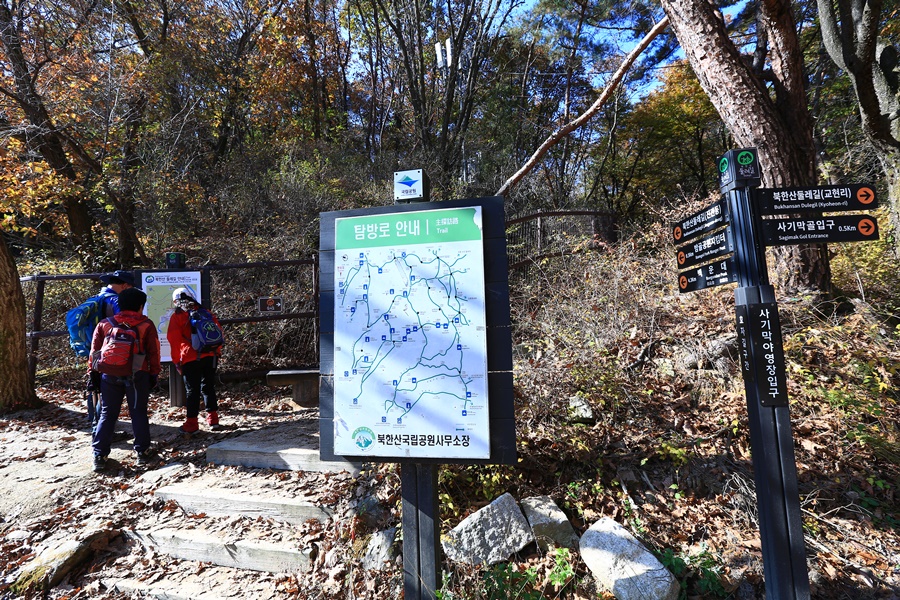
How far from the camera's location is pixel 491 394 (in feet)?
8.46

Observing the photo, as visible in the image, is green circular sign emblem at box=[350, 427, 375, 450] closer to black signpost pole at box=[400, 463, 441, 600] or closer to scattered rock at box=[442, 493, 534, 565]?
black signpost pole at box=[400, 463, 441, 600]

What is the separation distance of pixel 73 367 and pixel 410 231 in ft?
27.9

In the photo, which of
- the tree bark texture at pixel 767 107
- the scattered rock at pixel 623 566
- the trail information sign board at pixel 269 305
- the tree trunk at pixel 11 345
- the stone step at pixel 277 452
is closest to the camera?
the scattered rock at pixel 623 566

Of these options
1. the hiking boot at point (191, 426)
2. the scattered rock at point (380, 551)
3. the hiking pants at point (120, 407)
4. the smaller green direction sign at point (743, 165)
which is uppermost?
the smaller green direction sign at point (743, 165)

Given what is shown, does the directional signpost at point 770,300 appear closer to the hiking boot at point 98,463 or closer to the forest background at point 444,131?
the forest background at point 444,131

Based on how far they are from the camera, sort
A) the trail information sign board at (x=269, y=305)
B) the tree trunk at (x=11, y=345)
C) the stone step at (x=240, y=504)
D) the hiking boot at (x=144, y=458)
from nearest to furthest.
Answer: the stone step at (x=240, y=504) < the hiking boot at (x=144, y=458) < the tree trunk at (x=11, y=345) < the trail information sign board at (x=269, y=305)

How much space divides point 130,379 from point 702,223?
5260 mm

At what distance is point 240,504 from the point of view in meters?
3.76

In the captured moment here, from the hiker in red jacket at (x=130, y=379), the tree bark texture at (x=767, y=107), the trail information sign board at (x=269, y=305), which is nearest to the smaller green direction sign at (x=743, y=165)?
the tree bark texture at (x=767, y=107)

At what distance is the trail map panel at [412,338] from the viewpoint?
8.43 feet

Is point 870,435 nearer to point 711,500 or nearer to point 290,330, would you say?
point 711,500

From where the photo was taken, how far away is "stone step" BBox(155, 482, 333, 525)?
359cm

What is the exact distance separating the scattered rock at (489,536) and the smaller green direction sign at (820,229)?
235 cm

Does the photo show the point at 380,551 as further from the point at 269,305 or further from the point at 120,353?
the point at 269,305
